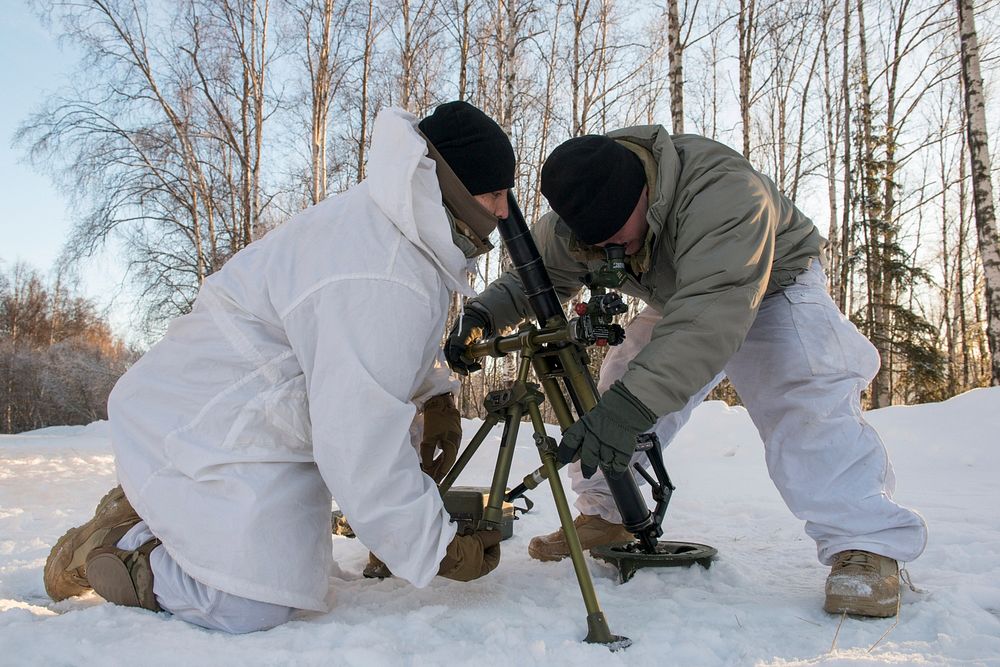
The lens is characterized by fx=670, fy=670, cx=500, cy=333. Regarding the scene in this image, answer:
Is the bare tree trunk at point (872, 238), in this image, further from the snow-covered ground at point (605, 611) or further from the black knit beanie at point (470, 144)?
the black knit beanie at point (470, 144)

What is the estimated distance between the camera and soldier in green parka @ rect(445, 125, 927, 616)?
1995 millimetres

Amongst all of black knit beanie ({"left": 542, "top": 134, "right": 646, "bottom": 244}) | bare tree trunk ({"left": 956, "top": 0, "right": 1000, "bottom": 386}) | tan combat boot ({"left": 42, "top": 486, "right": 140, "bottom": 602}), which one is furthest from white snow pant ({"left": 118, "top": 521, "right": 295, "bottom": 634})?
bare tree trunk ({"left": 956, "top": 0, "right": 1000, "bottom": 386})

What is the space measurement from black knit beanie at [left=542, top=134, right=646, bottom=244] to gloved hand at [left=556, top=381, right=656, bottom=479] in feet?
2.10

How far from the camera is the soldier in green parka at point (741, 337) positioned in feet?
6.55

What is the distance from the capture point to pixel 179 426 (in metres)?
1.96

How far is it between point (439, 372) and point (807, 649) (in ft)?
4.70

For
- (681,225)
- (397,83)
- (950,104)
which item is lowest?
(681,225)

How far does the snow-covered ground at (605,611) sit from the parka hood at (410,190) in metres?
1.04

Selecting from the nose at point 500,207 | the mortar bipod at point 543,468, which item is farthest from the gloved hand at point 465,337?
the nose at point 500,207

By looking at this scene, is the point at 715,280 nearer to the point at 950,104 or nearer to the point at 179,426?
the point at 179,426

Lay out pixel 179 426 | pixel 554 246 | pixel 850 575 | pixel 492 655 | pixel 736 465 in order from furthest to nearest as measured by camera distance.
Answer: pixel 736 465, pixel 554 246, pixel 850 575, pixel 179 426, pixel 492 655

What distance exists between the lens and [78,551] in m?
2.15

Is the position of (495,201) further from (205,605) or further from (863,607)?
(863,607)

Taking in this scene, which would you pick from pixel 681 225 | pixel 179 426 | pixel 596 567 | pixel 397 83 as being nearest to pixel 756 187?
pixel 681 225
